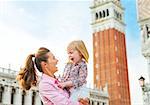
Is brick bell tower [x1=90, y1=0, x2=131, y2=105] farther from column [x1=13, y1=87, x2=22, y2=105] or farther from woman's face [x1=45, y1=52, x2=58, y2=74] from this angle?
woman's face [x1=45, y1=52, x2=58, y2=74]

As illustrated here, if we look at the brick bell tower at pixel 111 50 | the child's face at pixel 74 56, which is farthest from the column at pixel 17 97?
the child's face at pixel 74 56

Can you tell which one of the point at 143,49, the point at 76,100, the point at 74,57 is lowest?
the point at 76,100

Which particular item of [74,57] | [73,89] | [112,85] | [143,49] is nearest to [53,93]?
[73,89]

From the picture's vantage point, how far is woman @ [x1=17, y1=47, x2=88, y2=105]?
8.15 feet

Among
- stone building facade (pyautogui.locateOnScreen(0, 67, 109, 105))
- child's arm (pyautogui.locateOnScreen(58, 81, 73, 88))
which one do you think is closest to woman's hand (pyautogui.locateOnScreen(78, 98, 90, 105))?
child's arm (pyautogui.locateOnScreen(58, 81, 73, 88))

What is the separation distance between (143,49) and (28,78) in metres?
24.1

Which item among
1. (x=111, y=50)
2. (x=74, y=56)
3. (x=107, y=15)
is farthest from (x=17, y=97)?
(x=74, y=56)

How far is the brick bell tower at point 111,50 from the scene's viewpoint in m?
52.5

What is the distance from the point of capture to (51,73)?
2629 mm

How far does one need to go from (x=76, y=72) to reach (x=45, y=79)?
0.24 m

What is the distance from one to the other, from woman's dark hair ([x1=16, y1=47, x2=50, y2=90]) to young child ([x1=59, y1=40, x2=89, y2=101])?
0.66 feet

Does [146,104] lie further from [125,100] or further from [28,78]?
[125,100]

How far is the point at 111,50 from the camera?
180ft

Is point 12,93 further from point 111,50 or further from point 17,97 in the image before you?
point 111,50
